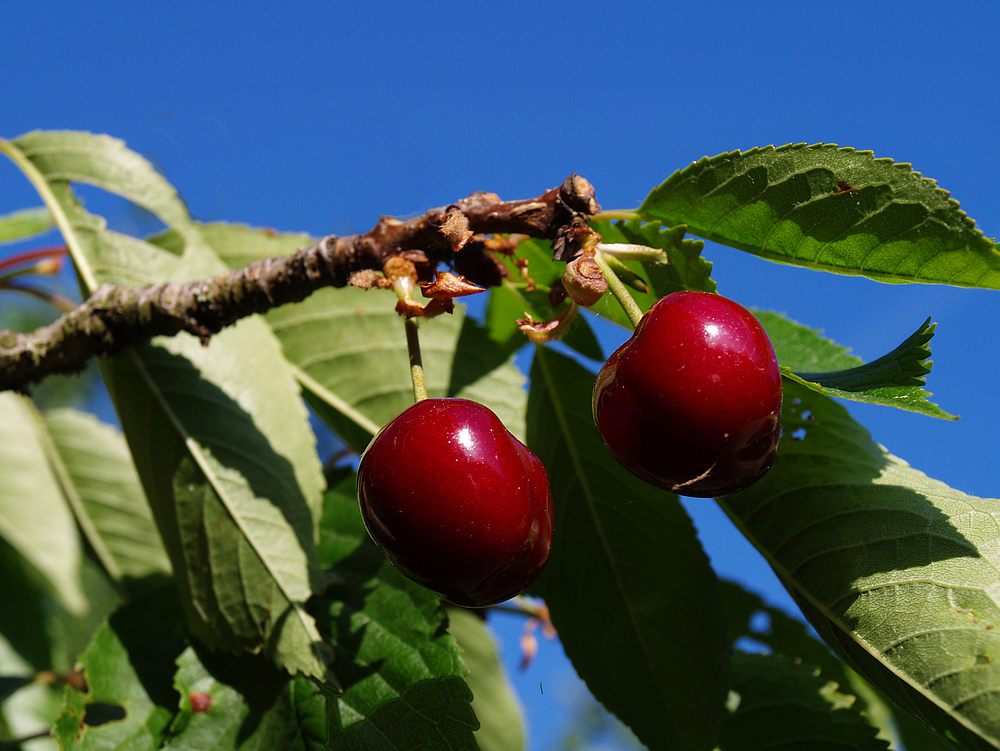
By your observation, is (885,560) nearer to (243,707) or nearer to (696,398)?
(696,398)

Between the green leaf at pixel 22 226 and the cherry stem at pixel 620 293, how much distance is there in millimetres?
2535

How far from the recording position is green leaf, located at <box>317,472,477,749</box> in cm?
144

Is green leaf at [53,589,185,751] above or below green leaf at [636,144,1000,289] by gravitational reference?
below

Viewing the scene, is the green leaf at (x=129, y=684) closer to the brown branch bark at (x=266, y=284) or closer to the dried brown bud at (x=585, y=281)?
the brown branch bark at (x=266, y=284)

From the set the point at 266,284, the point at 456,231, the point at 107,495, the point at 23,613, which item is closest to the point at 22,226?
the point at 107,495

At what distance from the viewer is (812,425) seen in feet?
4.87

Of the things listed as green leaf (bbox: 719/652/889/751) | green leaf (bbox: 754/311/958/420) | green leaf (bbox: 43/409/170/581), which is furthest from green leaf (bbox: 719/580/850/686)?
green leaf (bbox: 43/409/170/581)

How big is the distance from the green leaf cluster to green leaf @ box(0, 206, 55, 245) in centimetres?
89

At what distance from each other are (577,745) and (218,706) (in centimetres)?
1281

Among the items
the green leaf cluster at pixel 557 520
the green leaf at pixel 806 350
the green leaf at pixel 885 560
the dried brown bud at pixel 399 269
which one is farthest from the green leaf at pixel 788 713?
the dried brown bud at pixel 399 269

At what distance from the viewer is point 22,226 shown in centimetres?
305

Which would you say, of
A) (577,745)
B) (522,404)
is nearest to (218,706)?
(522,404)

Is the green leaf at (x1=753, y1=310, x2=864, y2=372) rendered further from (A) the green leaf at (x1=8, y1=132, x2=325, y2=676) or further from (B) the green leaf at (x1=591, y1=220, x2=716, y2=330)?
(A) the green leaf at (x1=8, y1=132, x2=325, y2=676)

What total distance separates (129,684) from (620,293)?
1.48 meters
